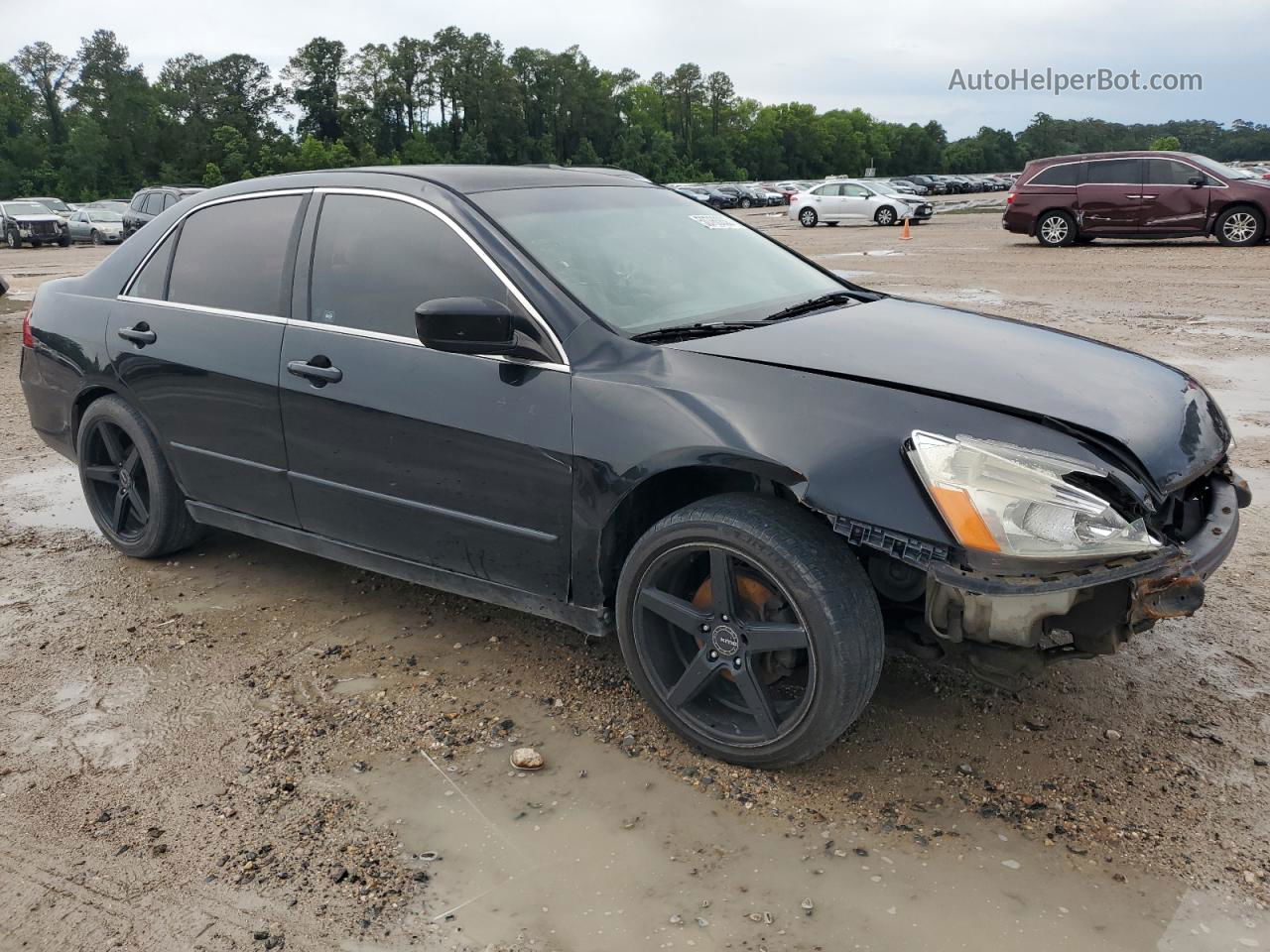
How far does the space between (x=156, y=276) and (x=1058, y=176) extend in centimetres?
1844

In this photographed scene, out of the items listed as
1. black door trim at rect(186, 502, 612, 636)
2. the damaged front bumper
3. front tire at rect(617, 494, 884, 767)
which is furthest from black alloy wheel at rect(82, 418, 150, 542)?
the damaged front bumper

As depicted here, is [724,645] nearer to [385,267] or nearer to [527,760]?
[527,760]

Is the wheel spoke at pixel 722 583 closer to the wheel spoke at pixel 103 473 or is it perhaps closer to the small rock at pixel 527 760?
the small rock at pixel 527 760

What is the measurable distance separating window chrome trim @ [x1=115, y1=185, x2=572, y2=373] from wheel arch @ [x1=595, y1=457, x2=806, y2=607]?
43cm

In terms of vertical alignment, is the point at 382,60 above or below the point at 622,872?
above

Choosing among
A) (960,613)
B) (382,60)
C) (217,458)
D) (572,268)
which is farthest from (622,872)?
(382,60)

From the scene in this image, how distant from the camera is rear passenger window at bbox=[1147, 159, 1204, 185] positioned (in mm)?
18234

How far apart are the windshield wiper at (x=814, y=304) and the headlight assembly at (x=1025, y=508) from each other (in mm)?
1129

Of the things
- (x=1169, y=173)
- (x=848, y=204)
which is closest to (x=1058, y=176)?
(x=1169, y=173)

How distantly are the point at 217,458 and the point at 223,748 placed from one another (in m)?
1.39

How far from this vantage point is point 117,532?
4.92 meters

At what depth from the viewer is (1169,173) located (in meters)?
18.3

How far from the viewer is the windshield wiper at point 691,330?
3307 mm

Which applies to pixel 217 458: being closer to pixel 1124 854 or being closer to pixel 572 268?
pixel 572 268
